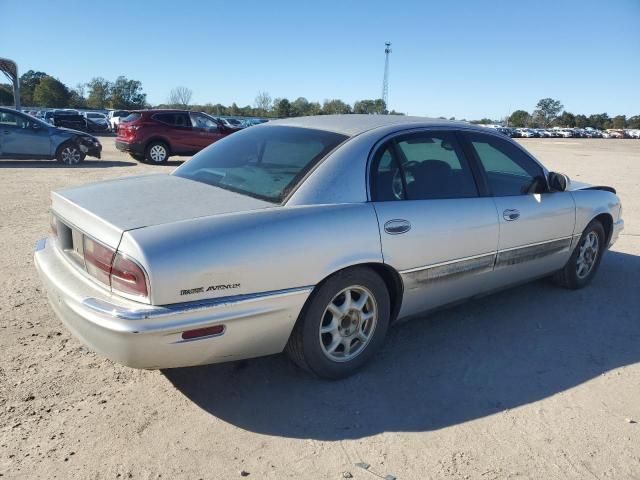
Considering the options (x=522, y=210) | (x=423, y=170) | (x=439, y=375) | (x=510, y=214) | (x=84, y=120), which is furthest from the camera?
(x=84, y=120)

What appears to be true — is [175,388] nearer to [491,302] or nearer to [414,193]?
[414,193]

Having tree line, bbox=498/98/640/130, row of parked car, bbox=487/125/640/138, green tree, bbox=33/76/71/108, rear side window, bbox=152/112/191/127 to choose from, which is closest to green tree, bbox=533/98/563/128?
tree line, bbox=498/98/640/130

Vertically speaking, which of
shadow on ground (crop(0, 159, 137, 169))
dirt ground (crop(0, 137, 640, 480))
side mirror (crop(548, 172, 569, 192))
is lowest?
dirt ground (crop(0, 137, 640, 480))

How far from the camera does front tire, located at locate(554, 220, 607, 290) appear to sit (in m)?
4.74

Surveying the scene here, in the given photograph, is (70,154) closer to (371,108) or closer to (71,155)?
(71,155)

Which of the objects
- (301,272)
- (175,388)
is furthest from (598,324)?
(175,388)

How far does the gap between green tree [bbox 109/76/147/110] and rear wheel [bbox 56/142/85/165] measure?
73.0 meters

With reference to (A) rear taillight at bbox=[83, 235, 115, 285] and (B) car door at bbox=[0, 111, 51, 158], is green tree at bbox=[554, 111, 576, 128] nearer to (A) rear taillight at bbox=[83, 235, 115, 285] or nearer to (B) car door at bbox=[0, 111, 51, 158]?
(B) car door at bbox=[0, 111, 51, 158]

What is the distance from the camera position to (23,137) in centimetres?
1338

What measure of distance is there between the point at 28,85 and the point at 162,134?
2942 inches

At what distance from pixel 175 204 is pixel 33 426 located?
1.32 m

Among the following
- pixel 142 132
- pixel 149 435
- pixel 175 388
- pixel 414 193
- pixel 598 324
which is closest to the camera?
pixel 149 435

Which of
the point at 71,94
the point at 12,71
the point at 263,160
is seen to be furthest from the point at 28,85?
the point at 263,160

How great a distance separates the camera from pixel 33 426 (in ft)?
8.59
